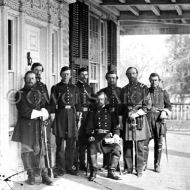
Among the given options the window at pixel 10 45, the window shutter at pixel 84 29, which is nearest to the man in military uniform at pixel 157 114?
the window at pixel 10 45

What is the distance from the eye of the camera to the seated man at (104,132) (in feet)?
23.5

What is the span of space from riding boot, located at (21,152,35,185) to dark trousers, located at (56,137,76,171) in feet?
2.36

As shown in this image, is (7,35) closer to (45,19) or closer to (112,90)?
(45,19)

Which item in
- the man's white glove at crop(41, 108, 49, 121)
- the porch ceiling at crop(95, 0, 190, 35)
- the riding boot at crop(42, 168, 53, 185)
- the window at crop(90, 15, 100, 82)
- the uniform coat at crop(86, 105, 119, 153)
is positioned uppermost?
the porch ceiling at crop(95, 0, 190, 35)

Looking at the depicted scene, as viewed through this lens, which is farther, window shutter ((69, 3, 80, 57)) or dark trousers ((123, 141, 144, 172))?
window shutter ((69, 3, 80, 57))

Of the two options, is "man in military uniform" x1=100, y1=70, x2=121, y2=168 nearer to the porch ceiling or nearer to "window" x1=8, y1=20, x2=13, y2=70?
"window" x1=8, y1=20, x2=13, y2=70

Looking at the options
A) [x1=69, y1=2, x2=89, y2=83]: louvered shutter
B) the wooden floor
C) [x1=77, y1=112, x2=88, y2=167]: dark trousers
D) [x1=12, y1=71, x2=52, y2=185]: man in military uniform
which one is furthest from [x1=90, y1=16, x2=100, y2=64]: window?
[x1=12, y1=71, x2=52, y2=185]: man in military uniform

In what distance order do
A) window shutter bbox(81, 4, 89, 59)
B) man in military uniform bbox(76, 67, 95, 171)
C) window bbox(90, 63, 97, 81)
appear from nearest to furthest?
man in military uniform bbox(76, 67, 95, 171), window shutter bbox(81, 4, 89, 59), window bbox(90, 63, 97, 81)

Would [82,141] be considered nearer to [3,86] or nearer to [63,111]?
[63,111]

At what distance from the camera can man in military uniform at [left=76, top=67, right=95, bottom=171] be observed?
7637 mm

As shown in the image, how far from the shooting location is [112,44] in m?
13.2

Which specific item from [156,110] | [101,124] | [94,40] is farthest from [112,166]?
[94,40]

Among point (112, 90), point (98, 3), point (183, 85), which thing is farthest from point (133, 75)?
point (183, 85)

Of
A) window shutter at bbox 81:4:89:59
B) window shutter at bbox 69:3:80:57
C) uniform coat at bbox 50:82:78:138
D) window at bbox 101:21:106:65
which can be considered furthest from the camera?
window at bbox 101:21:106:65
